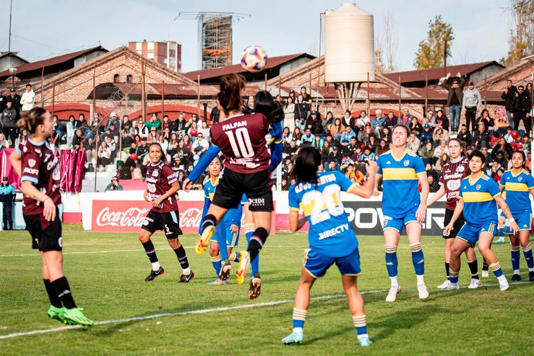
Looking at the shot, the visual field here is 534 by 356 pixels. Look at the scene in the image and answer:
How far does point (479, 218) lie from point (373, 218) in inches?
573

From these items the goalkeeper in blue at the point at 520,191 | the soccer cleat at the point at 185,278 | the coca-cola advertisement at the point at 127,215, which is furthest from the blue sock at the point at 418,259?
the coca-cola advertisement at the point at 127,215

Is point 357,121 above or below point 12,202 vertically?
above

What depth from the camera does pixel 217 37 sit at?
106m

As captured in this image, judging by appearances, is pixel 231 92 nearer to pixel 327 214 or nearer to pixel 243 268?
pixel 243 268

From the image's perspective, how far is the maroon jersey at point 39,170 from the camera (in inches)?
327

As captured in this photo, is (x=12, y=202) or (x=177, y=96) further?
(x=177, y=96)

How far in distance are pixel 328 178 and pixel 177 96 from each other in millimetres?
47293

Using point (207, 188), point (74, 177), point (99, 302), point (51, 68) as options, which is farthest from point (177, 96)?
point (99, 302)

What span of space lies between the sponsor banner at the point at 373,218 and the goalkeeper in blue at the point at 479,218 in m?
14.0

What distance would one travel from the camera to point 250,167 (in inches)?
377

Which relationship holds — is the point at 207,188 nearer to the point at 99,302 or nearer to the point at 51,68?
the point at 99,302

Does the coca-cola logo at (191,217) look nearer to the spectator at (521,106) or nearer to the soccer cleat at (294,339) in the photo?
the spectator at (521,106)

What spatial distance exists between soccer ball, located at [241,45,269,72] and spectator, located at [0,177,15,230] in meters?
22.2

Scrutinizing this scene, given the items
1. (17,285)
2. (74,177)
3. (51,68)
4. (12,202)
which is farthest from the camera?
(51,68)
